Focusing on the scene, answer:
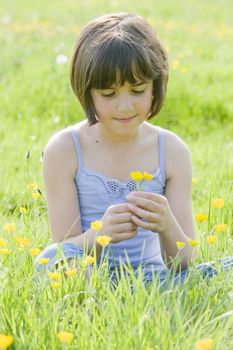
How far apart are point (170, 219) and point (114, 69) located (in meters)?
0.49

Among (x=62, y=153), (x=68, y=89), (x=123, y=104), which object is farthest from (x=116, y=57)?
(x=68, y=89)

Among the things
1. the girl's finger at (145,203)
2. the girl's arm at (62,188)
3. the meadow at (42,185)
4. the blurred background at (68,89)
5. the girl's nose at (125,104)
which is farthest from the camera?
the blurred background at (68,89)

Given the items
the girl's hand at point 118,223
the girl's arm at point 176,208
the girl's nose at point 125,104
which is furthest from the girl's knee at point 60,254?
the girl's nose at point 125,104

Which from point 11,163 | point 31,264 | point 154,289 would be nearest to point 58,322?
point 154,289

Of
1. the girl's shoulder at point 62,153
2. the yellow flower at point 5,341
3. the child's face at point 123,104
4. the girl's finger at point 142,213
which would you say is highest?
the child's face at point 123,104

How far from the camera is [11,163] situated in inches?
167

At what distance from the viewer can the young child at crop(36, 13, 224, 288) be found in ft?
8.56

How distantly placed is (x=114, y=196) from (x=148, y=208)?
38 cm

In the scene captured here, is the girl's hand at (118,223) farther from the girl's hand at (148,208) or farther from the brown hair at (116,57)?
the brown hair at (116,57)

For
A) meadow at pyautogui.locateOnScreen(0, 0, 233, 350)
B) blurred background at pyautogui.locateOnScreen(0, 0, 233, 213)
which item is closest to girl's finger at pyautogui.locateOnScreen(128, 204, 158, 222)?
meadow at pyautogui.locateOnScreen(0, 0, 233, 350)

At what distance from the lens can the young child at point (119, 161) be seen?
2.61 metres

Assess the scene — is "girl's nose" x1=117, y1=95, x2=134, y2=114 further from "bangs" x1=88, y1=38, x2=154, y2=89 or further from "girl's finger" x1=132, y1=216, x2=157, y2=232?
"girl's finger" x1=132, y1=216, x2=157, y2=232

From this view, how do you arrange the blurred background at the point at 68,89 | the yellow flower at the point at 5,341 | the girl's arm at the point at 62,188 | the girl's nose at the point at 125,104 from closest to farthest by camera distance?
the yellow flower at the point at 5,341 < the girl's nose at the point at 125,104 < the girl's arm at the point at 62,188 < the blurred background at the point at 68,89

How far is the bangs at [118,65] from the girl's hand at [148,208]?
361mm
